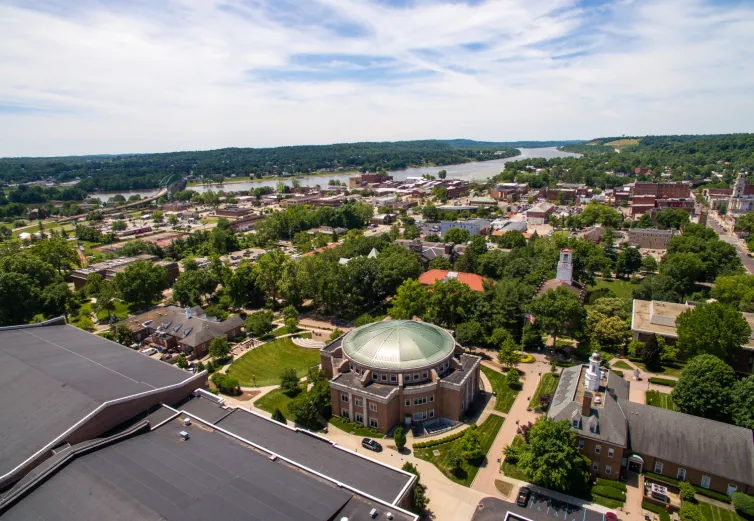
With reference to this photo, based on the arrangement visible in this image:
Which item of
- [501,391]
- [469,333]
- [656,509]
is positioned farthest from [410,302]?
[656,509]

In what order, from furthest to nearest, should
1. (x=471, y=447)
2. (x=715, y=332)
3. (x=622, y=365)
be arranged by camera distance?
(x=622, y=365), (x=715, y=332), (x=471, y=447)

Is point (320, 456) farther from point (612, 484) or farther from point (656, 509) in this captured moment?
point (656, 509)

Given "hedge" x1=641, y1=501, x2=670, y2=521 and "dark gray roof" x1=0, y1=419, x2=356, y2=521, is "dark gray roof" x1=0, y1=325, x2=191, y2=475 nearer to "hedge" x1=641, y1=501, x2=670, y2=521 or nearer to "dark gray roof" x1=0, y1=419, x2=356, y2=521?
"dark gray roof" x1=0, y1=419, x2=356, y2=521

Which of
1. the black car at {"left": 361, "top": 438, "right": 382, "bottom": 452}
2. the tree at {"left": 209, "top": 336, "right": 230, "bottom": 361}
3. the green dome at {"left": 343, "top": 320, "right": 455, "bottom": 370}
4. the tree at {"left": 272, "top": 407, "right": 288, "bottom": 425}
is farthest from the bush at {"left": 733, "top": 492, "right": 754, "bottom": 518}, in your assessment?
the tree at {"left": 209, "top": 336, "right": 230, "bottom": 361}

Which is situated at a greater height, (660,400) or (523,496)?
(523,496)

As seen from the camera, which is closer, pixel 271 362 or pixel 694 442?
pixel 694 442

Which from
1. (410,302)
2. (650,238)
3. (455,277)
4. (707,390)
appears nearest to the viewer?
(707,390)
